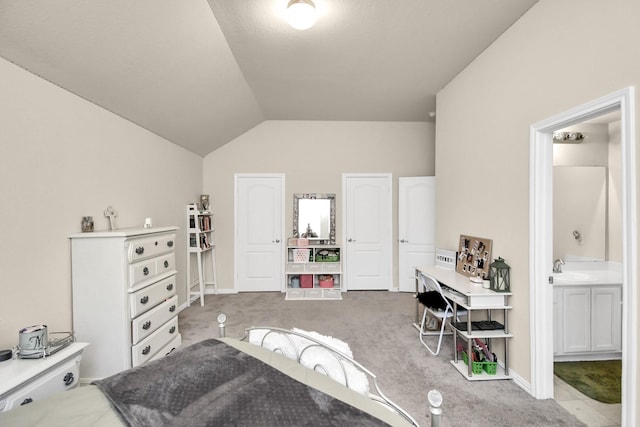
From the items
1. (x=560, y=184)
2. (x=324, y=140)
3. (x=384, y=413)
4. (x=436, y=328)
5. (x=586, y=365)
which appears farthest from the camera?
(x=324, y=140)

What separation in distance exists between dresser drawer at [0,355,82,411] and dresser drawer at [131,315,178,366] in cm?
56

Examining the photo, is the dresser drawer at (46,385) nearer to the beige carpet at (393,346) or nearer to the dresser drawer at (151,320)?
the dresser drawer at (151,320)

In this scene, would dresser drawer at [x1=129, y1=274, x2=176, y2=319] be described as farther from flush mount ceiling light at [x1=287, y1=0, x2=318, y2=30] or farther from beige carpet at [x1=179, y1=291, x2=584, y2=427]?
flush mount ceiling light at [x1=287, y1=0, x2=318, y2=30]

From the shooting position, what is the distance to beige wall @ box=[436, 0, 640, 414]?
5.50 feet

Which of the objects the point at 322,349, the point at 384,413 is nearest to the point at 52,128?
the point at 322,349

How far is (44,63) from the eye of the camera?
196 cm

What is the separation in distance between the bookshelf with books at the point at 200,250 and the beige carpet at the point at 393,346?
0.23 meters

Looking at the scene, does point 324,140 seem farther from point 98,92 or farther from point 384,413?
point 384,413

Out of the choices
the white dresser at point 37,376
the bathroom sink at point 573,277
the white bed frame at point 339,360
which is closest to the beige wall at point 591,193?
the bathroom sink at point 573,277

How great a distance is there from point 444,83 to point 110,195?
3.82 m

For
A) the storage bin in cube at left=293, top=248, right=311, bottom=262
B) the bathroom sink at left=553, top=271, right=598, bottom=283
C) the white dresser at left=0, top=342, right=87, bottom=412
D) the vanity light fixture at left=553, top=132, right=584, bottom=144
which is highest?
the vanity light fixture at left=553, top=132, right=584, bottom=144

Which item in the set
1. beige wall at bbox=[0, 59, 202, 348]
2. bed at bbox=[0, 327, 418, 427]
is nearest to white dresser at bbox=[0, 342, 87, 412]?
beige wall at bbox=[0, 59, 202, 348]

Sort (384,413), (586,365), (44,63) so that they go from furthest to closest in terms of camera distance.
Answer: (586,365) < (44,63) < (384,413)

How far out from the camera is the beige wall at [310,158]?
16.8 ft
